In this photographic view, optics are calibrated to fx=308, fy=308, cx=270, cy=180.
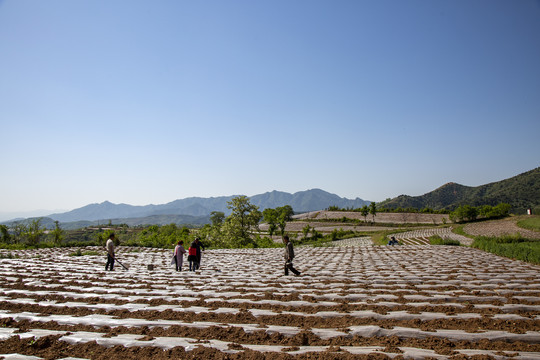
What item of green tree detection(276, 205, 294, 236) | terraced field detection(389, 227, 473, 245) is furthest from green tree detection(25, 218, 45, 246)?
terraced field detection(389, 227, 473, 245)

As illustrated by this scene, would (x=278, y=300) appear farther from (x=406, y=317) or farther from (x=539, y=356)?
(x=539, y=356)

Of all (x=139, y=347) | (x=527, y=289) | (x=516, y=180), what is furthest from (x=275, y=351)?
(x=516, y=180)

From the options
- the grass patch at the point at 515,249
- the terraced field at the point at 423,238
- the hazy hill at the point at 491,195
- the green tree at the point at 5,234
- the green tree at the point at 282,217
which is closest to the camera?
the grass patch at the point at 515,249

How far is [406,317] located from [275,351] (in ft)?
9.22

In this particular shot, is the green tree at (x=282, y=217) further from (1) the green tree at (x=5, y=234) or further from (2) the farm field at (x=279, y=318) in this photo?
(2) the farm field at (x=279, y=318)

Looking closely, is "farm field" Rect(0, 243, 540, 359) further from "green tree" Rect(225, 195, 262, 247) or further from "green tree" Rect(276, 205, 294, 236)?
"green tree" Rect(276, 205, 294, 236)

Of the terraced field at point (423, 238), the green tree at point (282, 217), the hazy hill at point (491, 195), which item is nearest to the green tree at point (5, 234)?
the green tree at point (282, 217)

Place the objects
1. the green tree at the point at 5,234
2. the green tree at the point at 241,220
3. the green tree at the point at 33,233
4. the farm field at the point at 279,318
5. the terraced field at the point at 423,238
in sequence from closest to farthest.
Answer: the farm field at the point at 279,318
the green tree at the point at 33,233
the terraced field at the point at 423,238
the green tree at the point at 5,234
the green tree at the point at 241,220

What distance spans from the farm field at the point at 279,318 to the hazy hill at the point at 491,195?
94.1 metres

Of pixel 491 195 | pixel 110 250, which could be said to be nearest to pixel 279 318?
pixel 110 250

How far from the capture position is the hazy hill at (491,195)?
92356 mm

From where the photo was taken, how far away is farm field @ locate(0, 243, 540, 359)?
4559 mm

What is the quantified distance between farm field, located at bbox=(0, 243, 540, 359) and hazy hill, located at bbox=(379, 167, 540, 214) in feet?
309

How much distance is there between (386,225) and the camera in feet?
245
